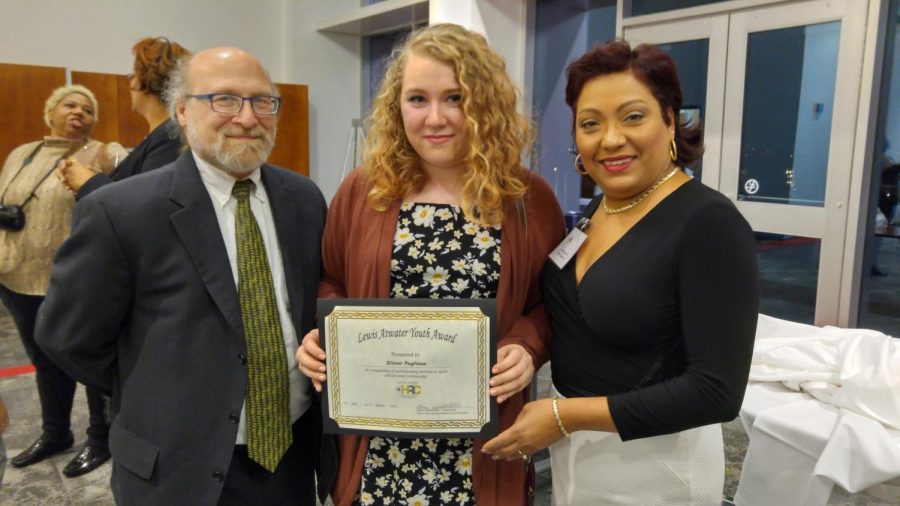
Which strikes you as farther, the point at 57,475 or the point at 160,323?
the point at 57,475

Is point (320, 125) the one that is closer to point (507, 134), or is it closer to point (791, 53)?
point (791, 53)

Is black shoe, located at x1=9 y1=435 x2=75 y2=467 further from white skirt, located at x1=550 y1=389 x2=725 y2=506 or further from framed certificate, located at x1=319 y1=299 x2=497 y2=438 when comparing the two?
white skirt, located at x1=550 y1=389 x2=725 y2=506

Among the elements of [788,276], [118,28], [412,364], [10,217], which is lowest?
[788,276]

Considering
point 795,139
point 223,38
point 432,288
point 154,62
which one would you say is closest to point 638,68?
point 432,288

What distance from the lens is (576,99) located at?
127cm

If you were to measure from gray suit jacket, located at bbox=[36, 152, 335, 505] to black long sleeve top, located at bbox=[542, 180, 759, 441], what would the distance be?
77 centimetres

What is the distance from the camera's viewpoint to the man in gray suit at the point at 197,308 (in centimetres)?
138

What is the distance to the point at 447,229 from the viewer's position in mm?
1403

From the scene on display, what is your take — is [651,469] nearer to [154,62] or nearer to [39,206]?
[154,62]

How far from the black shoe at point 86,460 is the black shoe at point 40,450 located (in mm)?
188

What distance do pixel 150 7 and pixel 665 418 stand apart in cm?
720

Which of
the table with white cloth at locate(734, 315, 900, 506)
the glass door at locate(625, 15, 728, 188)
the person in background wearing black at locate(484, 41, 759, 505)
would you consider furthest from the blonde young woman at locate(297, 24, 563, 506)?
the glass door at locate(625, 15, 728, 188)

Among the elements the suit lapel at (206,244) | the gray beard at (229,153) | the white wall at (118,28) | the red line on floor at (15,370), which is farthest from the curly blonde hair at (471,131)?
the white wall at (118,28)

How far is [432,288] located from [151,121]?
5.82 feet
